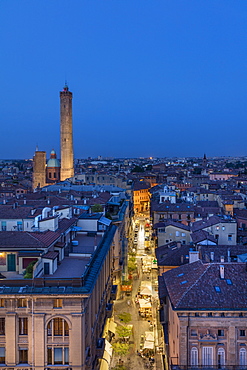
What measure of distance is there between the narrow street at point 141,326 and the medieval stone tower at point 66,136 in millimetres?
65491

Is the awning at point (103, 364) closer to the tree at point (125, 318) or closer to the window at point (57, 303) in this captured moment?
the tree at point (125, 318)

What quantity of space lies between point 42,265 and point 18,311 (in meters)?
3.72

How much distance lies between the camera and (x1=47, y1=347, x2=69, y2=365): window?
19.2 m

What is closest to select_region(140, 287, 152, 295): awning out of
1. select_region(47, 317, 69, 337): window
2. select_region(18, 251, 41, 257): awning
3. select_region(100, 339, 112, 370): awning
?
select_region(100, 339, 112, 370): awning

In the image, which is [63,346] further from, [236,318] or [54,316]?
[236,318]

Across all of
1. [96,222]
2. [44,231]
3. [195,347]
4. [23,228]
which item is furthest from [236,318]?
[23,228]

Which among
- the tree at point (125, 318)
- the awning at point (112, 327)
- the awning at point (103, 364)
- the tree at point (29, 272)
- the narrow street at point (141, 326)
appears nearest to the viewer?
the tree at point (29, 272)

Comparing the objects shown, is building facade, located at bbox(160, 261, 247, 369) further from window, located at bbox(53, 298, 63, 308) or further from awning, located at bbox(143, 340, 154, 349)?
awning, located at bbox(143, 340, 154, 349)

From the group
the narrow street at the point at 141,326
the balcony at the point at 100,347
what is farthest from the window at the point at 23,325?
the narrow street at the point at 141,326

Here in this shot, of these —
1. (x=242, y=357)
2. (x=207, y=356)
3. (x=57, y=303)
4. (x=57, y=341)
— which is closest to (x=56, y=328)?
(x=57, y=341)

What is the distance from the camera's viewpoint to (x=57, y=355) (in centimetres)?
1930

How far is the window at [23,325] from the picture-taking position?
19031 millimetres

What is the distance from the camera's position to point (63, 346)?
19.2m

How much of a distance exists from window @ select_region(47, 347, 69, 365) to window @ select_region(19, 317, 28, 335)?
1.33m
